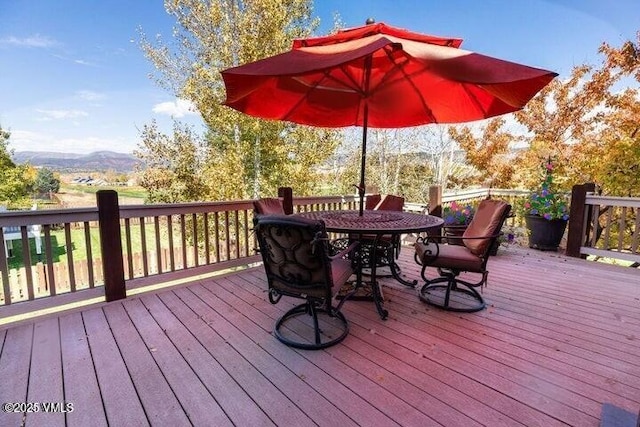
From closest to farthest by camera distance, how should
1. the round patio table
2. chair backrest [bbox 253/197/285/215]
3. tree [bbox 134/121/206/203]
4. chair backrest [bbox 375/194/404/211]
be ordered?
the round patio table, chair backrest [bbox 253/197/285/215], chair backrest [bbox 375/194/404/211], tree [bbox 134/121/206/203]

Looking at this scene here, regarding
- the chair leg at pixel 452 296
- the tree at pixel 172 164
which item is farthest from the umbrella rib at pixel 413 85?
the tree at pixel 172 164

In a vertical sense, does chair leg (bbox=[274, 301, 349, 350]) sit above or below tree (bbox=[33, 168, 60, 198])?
below

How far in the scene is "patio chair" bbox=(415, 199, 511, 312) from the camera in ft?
9.27

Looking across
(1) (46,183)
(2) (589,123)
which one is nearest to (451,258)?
(2) (589,123)

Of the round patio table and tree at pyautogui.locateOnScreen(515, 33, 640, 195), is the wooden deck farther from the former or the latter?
tree at pyautogui.locateOnScreen(515, 33, 640, 195)

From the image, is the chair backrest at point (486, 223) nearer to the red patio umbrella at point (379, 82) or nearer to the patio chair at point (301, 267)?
the red patio umbrella at point (379, 82)

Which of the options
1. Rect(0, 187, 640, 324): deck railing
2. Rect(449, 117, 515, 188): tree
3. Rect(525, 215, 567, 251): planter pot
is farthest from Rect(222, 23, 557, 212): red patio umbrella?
Rect(449, 117, 515, 188): tree

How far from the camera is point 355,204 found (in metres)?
5.52

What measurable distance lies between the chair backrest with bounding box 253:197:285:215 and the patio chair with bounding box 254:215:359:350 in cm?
87

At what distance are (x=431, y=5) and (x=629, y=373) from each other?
10.4 metres

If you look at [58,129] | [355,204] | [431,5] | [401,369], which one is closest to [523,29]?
[431,5]

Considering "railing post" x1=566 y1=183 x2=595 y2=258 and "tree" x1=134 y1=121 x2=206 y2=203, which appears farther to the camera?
"tree" x1=134 y1=121 x2=206 y2=203

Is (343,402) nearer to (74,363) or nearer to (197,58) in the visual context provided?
(74,363)

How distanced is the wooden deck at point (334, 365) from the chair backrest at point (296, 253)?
0.48 meters
